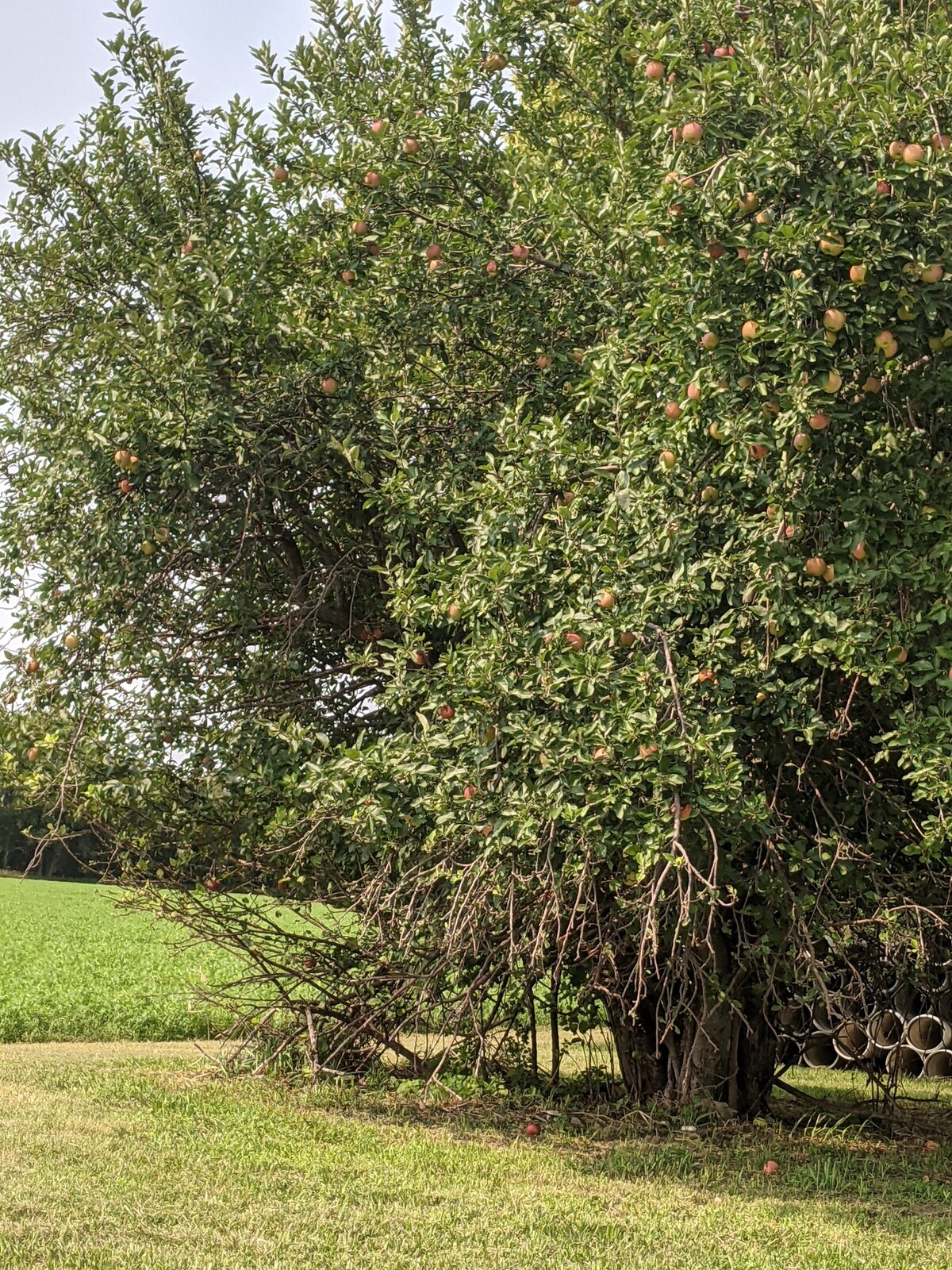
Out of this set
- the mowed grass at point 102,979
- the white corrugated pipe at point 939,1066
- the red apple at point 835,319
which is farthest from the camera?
the mowed grass at point 102,979

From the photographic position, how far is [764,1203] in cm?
643

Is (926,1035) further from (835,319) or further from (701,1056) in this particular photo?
(835,319)

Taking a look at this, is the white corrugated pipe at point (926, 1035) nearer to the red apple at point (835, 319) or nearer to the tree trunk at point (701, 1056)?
the tree trunk at point (701, 1056)

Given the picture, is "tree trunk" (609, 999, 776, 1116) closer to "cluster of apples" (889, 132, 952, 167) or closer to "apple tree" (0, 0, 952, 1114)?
"apple tree" (0, 0, 952, 1114)

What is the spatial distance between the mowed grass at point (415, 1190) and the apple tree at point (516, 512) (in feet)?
2.48

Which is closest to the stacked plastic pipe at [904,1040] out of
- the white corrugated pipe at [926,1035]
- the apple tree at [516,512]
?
the white corrugated pipe at [926,1035]

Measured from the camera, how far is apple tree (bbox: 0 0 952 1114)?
19.0 ft

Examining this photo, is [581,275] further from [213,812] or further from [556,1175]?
[556,1175]

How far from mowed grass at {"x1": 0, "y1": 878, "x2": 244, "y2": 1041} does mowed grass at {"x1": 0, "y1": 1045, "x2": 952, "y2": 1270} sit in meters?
1.64

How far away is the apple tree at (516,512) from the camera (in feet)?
19.0

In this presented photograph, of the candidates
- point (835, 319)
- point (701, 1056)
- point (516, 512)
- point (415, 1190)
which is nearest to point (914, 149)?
point (835, 319)

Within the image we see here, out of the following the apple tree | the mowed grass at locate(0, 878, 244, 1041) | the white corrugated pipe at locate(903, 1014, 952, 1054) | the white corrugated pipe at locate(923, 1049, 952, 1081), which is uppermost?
the apple tree

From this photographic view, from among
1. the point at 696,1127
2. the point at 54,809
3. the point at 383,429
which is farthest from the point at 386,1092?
the point at 383,429

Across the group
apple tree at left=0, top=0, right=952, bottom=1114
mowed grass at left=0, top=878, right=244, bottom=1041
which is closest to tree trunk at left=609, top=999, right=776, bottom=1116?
apple tree at left=0, top=0, right=952, bottom=1114
